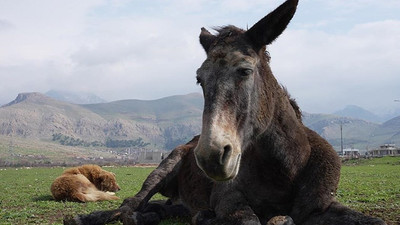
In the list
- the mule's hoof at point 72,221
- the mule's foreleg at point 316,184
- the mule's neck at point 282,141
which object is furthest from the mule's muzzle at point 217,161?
the mule's hoof at point 72,221

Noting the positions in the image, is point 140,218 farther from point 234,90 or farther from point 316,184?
point 234,90

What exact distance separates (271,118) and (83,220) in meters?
3.86

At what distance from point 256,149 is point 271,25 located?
178 cm

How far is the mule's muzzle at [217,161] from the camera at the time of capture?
4195 mm

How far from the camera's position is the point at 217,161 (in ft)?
13.8

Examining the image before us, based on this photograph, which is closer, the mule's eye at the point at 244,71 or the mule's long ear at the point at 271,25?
the mule's eye at the point at 244,71

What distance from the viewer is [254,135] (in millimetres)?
5441

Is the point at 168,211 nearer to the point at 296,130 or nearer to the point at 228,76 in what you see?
the point at 296,130

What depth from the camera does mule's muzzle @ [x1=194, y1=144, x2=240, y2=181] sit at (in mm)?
4195

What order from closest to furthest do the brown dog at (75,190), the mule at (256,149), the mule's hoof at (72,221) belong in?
the mule at (256,149) → the mule's hoof at (72,221) → the brown dog at (75,190)

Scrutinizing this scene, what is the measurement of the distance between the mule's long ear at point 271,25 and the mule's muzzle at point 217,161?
173 cm

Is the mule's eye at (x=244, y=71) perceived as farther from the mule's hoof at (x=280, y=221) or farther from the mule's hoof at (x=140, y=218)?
the mule's hoof at (x=140, y=218)

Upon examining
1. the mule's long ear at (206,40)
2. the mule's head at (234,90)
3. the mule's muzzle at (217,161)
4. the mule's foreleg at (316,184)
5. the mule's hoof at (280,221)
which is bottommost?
the mule's hoof at (280,221)

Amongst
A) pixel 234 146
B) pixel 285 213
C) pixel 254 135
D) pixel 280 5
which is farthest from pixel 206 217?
pixel 280 5
